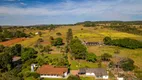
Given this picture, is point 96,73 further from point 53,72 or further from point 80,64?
point 80,64

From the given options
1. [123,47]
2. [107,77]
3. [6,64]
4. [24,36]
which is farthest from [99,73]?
[24,36]

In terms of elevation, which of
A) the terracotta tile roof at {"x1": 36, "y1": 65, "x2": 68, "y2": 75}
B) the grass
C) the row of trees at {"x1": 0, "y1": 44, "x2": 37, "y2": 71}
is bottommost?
the grass

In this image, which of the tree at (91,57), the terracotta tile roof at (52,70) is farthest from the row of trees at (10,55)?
the tree at (91,57)

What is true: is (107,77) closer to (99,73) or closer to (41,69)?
(99,73)

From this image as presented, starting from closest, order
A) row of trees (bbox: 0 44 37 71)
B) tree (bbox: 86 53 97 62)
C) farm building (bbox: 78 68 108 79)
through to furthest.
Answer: farm building (bbox: 78 68 108 79) → row of trees (bbox: 0 44 37 71) → tree (bbox: 86 53 97 62)

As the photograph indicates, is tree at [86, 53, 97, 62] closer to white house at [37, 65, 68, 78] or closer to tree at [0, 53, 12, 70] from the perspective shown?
white house at [37, 65, 68, 78]

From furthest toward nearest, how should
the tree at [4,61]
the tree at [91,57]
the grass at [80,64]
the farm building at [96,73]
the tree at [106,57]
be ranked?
the tree at [106,57], the tree at [91,57], the grass at [80,64], the tree at [4,61], the farm building at [96,73]

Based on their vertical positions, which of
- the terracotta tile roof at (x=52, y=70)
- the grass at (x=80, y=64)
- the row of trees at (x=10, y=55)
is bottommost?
the grass at (x=80, y=64)

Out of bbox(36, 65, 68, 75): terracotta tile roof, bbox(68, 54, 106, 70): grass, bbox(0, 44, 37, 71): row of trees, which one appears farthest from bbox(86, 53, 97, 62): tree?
bbox(0, 44, 37, 71): row of trees

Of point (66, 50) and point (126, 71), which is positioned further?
point (66, 50)

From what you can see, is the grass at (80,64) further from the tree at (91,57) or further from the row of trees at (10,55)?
the row of trees at (10,55)

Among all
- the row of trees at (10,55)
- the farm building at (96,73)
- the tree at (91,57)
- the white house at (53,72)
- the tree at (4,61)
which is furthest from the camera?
the tree at (91,57)
